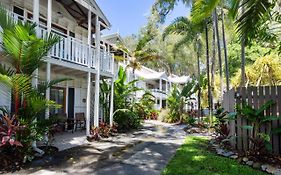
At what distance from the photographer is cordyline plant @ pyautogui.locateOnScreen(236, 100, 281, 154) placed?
7305 mm

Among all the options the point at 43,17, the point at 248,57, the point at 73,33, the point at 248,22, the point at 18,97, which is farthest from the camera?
the point at 248,57

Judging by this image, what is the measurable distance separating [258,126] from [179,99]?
44.8ft

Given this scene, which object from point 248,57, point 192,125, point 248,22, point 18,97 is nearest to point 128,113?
point 192,125

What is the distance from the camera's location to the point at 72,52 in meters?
10.8

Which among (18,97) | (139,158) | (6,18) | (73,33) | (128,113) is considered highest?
(73,33)

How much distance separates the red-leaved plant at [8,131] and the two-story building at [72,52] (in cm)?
172

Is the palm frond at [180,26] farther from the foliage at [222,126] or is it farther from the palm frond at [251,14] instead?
the palm frond at [251,14]

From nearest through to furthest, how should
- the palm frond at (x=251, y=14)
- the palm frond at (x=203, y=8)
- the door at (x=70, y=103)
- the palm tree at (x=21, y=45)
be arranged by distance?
1. the palm frond at (x=203, y=8)
2. the palm frond at (x=251, y=14)
3. the palm tree at (x=21, y=45)
4. the door at (x=70, y=103)

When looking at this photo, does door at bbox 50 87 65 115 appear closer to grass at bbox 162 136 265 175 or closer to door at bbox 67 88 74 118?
door at bbox 67 88 74 118

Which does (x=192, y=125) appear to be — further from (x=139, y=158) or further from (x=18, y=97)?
(x=18, y=97)

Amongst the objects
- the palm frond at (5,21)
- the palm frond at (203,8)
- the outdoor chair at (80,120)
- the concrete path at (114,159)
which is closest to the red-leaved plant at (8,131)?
the concrete path at (114,159)

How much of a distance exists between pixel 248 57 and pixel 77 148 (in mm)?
24895

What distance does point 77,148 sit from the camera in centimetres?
967

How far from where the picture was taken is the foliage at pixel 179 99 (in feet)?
68.0
